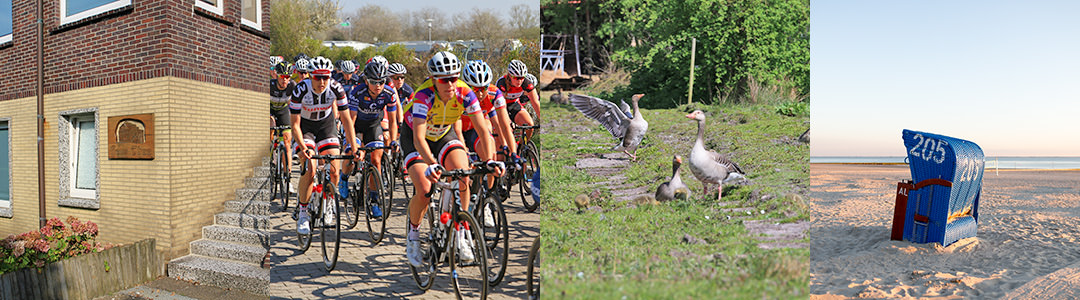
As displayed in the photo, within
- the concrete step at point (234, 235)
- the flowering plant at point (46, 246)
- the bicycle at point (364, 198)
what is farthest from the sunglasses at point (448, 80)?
the flowering plant at point (46, 246)

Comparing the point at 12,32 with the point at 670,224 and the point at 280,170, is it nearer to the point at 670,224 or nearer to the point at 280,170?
the point at 280,170

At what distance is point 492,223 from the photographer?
2.96 m

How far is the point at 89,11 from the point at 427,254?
5502 mm

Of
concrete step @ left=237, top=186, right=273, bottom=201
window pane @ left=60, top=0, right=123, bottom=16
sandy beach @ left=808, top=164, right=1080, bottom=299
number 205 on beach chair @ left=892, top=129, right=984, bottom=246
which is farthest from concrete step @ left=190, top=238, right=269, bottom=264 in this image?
number 205 on beach chair @ left=892, top=129, right=984, bottom=246


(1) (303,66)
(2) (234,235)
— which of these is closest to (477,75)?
(1) (303,66)

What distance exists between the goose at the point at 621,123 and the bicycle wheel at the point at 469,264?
0.82 meters

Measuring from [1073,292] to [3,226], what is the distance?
12.9m

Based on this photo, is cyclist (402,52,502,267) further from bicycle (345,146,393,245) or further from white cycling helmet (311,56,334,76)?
white cycling helmet (311,56,334,76)

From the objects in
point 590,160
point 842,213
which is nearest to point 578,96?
point 590,160

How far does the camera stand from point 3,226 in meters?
7.38

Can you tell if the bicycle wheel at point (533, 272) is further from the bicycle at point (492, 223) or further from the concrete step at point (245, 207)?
the concrete step at point (245, 207)

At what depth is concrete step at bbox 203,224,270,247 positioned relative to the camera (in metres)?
5.77

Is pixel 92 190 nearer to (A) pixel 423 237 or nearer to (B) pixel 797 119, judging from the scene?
(A) pixel 423 237

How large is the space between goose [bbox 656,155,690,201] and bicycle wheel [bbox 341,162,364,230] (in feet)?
6.32
